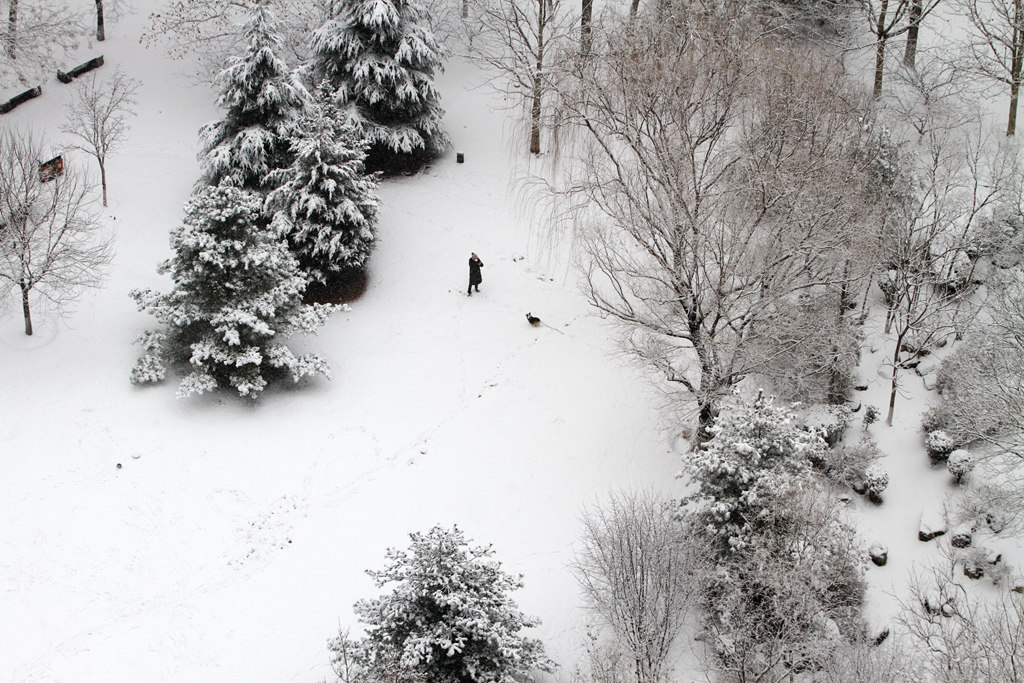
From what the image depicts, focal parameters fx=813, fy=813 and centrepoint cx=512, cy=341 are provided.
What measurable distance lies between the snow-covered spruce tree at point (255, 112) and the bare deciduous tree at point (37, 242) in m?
3.69

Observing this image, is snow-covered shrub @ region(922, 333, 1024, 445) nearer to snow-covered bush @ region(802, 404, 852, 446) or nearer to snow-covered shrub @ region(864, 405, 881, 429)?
snow-covered shrub @ region(864, 405, 881, 429)

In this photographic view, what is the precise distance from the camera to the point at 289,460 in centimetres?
1691

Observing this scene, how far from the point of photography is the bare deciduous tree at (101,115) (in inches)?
849

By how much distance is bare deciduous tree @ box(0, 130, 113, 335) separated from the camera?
56.9ft

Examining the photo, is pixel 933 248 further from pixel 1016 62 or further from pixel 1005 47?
pixel 1005 47

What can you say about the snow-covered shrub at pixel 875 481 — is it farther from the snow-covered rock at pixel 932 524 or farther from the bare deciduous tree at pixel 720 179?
the bare deciduous tree at pixel 720 179

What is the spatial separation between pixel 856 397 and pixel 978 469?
9.20 feet

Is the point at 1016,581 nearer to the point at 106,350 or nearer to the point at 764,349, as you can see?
the point at 764,349

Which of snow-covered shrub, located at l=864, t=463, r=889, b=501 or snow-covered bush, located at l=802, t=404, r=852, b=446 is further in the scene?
snow-covered bush, located at l=802, t=404, r=852, b=446

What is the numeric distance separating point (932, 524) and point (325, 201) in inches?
600

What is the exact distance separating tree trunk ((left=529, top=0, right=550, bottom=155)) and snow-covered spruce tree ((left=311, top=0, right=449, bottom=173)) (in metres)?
2.93

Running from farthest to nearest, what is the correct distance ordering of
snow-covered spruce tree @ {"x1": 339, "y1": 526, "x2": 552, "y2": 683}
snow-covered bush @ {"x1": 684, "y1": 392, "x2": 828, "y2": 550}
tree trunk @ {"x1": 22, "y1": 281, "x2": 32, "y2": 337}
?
tree trunk @ {"x1": 22, "y1": 281, "x2": 32, "y2": 337} < snow-covered bush @ {"x1": 684, "y1": 392, "x2": 828, "y2": 550} < snow-covered spruce tree @ {"x1": 339, "y1": 526, "x2": 552, "y2": 683}

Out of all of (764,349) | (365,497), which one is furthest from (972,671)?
(365,497)

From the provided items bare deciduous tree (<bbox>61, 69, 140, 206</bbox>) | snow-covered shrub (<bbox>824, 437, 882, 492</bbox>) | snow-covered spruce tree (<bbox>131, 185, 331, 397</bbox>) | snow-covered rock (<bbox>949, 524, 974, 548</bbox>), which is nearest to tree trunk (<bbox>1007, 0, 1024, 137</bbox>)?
snow-covered shrub (<bbox>824, 437, 882, 492</bbox>)
